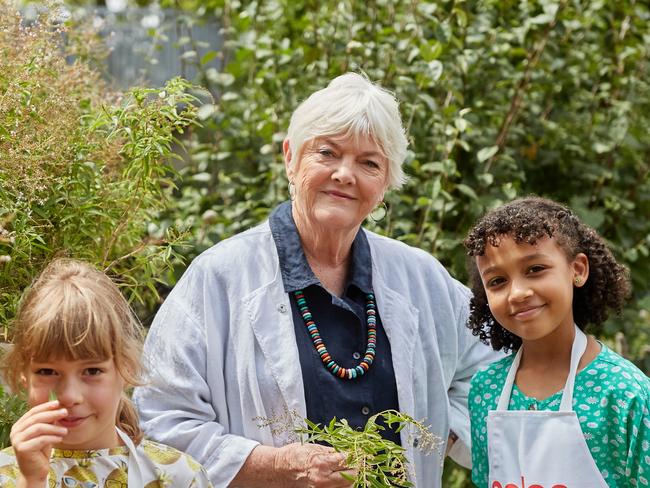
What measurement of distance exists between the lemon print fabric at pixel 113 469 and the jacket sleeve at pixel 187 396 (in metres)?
0.27

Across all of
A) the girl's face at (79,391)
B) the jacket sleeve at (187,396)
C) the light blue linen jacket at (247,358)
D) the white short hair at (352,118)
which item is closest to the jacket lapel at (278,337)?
the light blue linen jacket at (247,358)

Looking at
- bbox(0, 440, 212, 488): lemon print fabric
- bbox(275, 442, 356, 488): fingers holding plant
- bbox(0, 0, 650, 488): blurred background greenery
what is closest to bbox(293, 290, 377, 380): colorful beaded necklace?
bbox(275, 442, 356, 488): fingers holding plant

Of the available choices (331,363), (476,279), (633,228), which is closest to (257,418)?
(331,363)

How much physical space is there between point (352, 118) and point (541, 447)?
37.5 inches

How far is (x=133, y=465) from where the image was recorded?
210 centimetres

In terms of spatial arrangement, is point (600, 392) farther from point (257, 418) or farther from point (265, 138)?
point (265, 138)

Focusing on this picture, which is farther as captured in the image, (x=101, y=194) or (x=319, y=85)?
(x=319, y=85)

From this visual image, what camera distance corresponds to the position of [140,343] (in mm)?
2152

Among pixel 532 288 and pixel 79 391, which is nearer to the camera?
pixel 79 391

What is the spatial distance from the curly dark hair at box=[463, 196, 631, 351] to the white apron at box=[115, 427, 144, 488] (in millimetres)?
966

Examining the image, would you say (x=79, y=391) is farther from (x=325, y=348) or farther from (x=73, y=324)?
(x=325, y=348)

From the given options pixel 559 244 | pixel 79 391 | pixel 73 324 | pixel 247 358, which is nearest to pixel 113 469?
pixel 79 391

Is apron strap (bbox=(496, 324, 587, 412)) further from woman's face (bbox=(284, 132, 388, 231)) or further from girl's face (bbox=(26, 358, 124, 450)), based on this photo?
girl's face (bbox=(26, 358, 124, 450))

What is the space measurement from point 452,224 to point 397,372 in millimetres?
1447
